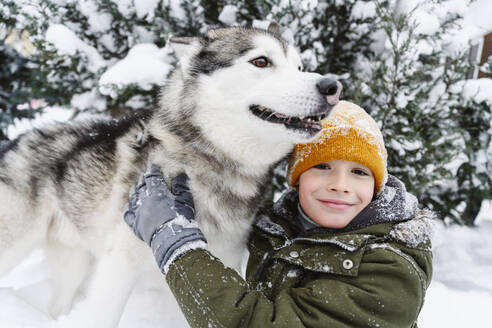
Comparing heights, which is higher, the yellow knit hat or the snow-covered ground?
the yellow knit hat

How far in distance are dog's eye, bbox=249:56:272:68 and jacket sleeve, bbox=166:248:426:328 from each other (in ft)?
3.22

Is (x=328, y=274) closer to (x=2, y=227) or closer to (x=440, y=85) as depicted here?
(x=2, y=227)

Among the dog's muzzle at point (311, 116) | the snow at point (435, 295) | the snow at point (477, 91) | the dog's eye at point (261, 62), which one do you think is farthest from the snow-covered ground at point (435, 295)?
the snow at point (477, 91)

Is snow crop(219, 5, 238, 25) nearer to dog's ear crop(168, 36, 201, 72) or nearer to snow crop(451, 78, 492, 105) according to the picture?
dog's ear crop(168, 36, 201, 72)

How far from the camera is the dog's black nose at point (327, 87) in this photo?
149 cm

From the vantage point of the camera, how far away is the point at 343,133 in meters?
1.58

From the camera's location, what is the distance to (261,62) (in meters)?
1.75

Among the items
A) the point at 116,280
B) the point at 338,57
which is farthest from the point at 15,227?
the point at 338,57

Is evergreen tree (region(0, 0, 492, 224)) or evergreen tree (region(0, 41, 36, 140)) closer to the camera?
evergreen tree (region(0, 0, 492, 224))

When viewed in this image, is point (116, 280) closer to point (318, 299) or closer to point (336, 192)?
point (318, 299)

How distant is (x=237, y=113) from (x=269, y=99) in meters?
A: 0.18

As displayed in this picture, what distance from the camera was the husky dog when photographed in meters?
1.64

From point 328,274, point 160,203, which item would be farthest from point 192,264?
point 328,274

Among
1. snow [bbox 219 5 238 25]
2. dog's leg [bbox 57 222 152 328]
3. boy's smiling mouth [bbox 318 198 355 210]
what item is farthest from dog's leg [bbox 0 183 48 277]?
snow [bbox 219 5 238 25]
